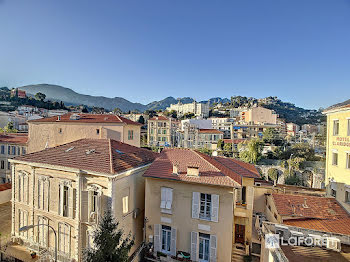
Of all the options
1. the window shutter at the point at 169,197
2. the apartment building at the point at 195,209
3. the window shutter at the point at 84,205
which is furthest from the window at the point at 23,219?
the window shutter at the point at 169,197

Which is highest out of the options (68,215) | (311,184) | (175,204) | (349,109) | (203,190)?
(349,109)

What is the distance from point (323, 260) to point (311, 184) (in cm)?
3170

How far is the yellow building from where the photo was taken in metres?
13.4

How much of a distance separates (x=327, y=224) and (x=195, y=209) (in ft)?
28.9

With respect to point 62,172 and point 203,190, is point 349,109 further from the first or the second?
point 62,172

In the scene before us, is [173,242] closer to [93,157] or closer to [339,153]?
[93,157]

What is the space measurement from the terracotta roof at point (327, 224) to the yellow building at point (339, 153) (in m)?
1.65

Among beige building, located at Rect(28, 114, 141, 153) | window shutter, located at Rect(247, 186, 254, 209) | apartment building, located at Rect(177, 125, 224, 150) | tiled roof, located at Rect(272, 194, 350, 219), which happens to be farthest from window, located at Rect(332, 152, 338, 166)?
apartment building, located at Rect(177, 125, 224, 150)

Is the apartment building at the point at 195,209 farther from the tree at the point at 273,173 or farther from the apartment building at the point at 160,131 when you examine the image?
the apartment building at the point at 160,131

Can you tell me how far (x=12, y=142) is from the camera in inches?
1204

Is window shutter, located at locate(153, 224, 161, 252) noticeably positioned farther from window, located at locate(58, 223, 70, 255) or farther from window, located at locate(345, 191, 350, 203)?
window, located at locate(345, 191, 350, 203)

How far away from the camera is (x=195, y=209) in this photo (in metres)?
12.0

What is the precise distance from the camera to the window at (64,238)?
1265 centimetres

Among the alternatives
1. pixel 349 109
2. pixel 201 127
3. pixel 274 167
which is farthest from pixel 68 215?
pixel 201 127
